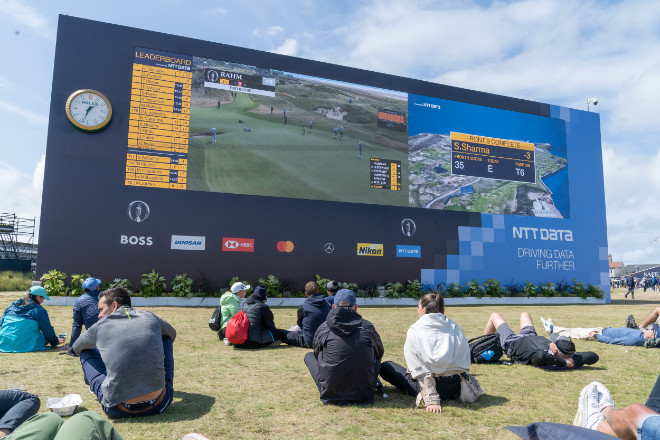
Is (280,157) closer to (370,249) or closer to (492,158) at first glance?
(370,249)

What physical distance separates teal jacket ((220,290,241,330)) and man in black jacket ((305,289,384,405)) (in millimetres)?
3622

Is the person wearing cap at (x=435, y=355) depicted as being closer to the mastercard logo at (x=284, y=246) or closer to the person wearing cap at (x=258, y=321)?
the person wearing cap at (x=258, y=321)

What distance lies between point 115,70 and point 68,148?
8.47ft

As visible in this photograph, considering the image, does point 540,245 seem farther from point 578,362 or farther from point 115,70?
point 115,70

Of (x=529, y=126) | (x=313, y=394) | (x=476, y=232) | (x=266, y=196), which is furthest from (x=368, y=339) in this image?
(x=529, y=126)

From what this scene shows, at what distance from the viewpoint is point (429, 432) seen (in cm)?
337

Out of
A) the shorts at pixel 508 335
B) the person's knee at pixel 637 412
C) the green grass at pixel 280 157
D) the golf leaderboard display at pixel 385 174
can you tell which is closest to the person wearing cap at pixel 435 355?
the person's knee at pixel 637 412

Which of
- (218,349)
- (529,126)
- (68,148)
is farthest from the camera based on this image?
(529,126)

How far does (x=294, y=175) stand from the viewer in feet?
46.6

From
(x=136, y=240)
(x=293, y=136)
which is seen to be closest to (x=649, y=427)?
(x=136, y=240)

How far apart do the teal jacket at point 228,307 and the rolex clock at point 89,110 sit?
7769 millimetres

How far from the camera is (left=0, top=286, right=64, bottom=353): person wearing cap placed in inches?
235

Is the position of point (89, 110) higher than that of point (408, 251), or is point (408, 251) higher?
point (89, 110)

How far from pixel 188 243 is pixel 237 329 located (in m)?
7.05
